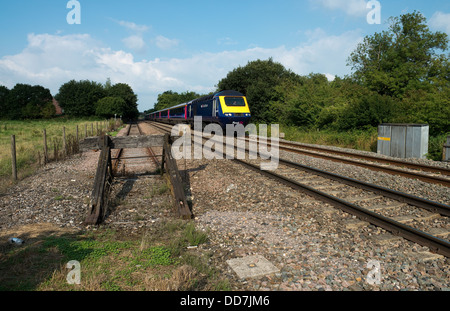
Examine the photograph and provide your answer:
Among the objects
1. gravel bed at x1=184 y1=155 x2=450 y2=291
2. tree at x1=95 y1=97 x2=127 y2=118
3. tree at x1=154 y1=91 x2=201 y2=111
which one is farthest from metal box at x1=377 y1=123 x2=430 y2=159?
A: tree at x1=154 y1=91 x2=201 y2=111

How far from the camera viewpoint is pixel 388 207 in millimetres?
5566

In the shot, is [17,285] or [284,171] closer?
[17,285]

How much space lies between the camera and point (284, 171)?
8.80m

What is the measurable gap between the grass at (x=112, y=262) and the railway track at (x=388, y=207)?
2799 millimetres

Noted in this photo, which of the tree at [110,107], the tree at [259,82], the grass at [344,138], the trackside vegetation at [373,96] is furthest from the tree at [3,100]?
the grass at [344,138]

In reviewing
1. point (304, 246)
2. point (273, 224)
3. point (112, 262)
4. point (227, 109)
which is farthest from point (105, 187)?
point (227, 109)

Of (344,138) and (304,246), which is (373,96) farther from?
(304,246)

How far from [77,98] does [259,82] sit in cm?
7315

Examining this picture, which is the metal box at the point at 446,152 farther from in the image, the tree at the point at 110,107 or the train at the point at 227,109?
the tree at the point at 110,107

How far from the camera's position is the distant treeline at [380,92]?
16203mm

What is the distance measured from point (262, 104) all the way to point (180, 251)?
29102 millimetres

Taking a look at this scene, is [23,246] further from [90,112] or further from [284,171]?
[90,112]

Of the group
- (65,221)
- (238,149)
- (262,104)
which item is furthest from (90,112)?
(65,221)
